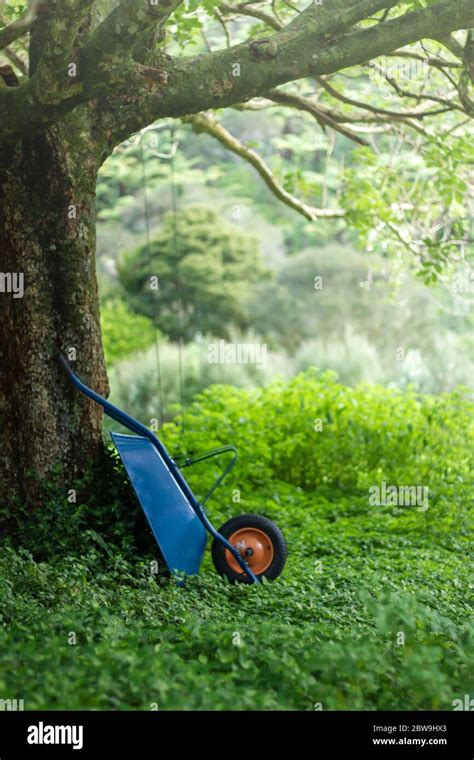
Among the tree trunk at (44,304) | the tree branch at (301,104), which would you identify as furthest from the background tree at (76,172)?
the tree branch at (301,104)

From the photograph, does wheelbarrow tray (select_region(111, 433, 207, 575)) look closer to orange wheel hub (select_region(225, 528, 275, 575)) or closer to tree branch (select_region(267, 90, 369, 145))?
orange wheel hub (select_region(225, 528, 275, 575))

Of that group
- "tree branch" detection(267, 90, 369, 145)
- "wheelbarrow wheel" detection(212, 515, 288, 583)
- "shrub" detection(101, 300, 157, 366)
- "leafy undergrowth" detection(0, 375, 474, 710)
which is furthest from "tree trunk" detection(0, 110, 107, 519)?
"shrub" detection(101, 300, 157, 366)

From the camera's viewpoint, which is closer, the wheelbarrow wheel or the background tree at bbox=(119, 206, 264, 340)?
the wheelbarrow wheel

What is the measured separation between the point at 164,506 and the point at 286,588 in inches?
29.5

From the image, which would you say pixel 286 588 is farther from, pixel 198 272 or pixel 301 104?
pixel 198 272

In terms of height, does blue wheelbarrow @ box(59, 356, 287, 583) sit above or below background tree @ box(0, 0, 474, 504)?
below

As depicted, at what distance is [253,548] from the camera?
18.6 feet

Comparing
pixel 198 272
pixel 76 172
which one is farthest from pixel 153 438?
pixel 198 272

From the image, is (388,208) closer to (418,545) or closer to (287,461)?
(287,461)

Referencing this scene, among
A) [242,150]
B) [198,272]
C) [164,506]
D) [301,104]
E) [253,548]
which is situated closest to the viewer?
[164,506]

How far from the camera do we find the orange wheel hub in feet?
18.5

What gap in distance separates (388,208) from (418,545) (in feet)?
10.7

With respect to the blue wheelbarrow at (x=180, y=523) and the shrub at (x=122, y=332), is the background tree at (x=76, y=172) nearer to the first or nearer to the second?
the blue wheelbarrow at (x=180, y=523)
